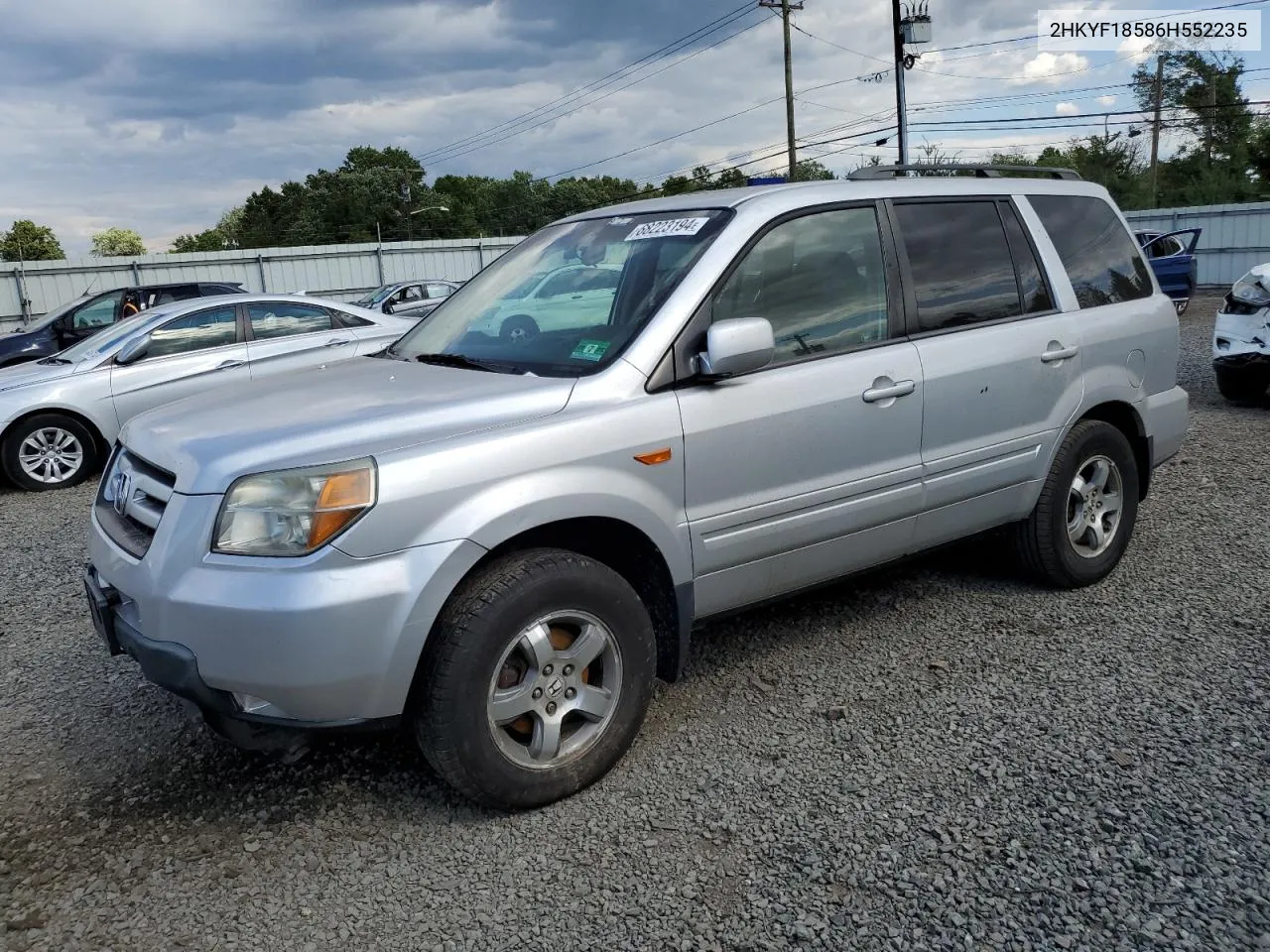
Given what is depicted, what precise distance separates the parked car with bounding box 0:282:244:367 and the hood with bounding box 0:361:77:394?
5.59 meters

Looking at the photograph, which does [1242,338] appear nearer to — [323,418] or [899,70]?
[323,418]

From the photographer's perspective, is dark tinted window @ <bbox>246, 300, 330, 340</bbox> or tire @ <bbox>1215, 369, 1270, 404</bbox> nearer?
tire @ <bbox>1215, 369, 1270, 404</bbox>

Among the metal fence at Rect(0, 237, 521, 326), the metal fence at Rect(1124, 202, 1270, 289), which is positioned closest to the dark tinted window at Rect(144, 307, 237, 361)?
the metal fence at Rect(0, 237, 521, 326)

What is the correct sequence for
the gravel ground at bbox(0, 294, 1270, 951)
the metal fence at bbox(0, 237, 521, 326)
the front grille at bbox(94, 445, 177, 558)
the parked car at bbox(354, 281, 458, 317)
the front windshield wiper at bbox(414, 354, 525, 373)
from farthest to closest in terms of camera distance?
the metal fence at bbox(0, 237, 521, 326)
the parked car at bbox(354, 281, 458, 317)
the front windshield wiper at bbox(414, 354, 525, 373)
the front grille at bbox(94, 445, 177, 558)
the gravel ground at bbox(0, 294, 1270, 951)

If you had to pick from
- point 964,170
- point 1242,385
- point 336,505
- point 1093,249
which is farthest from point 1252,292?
point 336,505

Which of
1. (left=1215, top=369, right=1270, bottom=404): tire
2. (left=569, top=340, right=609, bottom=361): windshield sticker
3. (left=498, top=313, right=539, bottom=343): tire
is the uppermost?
(left=498, top=313, right=539, bottom=343): tire

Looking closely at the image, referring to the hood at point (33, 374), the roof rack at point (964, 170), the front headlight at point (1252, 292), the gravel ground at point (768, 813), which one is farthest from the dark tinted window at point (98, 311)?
the front headlight at point (1252, 292)

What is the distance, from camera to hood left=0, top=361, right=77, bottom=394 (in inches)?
332

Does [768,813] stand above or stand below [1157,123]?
below

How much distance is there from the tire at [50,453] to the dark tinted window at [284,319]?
171 cm

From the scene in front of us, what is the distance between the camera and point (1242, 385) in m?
9.26

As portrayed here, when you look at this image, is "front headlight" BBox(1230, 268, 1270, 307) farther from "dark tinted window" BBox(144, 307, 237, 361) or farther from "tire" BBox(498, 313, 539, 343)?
"dark tinted window" BBox(144, 307, 237, 361)

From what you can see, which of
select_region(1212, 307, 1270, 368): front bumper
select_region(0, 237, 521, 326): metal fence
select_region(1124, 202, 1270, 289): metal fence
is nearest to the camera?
select_region(1212, 307, 1270, 368): front bumper

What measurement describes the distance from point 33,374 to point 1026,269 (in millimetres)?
7955
